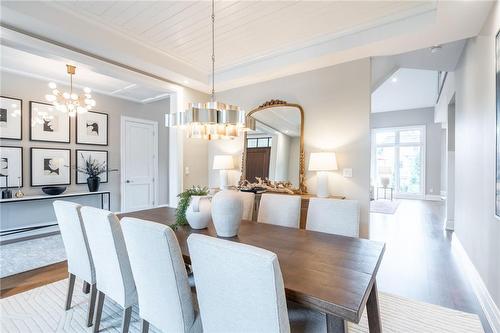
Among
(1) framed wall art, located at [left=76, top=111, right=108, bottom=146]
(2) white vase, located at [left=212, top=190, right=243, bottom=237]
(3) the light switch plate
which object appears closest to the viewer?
(2) white vase, located at [left=212, top=190, right=243, bottom=237]

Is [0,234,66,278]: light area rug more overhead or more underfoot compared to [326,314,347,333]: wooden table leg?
more underfoot

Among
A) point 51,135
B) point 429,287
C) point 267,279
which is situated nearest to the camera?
point 267,279

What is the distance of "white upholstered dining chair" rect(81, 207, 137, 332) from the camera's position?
159cm

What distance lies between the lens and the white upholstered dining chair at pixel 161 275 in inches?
48.4

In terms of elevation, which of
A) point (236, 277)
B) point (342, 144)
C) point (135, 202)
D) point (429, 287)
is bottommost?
point (429, 287)

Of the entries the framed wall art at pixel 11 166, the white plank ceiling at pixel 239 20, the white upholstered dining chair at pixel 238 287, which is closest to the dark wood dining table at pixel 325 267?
the white upholstered dining chair at pixel 238 287

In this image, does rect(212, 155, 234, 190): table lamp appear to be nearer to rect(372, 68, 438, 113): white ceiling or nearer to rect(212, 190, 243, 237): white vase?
rect(212, 190, 243, 237): white vase

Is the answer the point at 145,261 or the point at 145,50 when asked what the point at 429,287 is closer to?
the point at 145,261

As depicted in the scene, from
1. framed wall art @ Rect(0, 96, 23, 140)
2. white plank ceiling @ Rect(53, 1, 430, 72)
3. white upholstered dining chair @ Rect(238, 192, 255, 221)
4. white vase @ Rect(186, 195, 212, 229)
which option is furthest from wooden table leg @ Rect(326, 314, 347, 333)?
framed wall art @ Rect(0, 96, 23, 140)

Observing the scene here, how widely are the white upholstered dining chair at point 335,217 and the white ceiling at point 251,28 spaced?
6.06ft

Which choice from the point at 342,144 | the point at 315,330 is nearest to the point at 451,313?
the point at 315,330

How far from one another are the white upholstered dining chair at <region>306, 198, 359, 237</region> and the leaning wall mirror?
123cm

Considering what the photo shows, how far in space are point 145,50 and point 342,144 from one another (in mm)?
2856

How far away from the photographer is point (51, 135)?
4.49m
